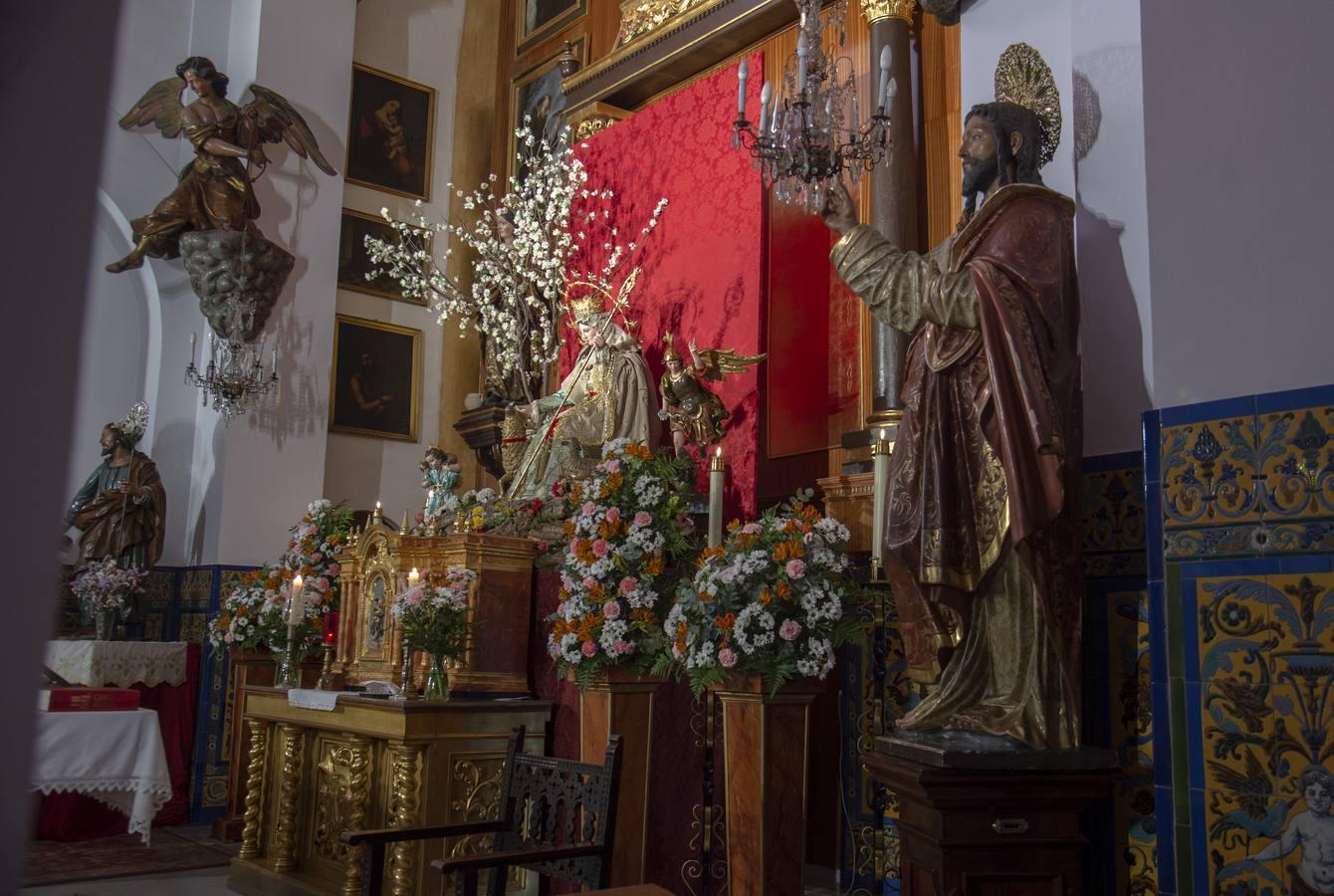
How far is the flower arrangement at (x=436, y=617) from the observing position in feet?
18.1

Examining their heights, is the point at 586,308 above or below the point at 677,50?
below

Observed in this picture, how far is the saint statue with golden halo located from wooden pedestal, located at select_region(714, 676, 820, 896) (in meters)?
3.36

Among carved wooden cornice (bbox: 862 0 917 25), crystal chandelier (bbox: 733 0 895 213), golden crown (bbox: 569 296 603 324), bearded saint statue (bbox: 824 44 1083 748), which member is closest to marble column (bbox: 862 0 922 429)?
carved wooden cornice (bbox: 862 0 917 25)

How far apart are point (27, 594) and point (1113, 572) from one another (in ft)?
11.3

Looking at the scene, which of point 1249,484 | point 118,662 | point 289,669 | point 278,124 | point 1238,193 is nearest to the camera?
point 1249,484

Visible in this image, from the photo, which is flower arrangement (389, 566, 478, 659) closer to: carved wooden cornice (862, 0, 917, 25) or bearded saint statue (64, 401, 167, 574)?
bearded saint statue (64, 401, 167, 574)

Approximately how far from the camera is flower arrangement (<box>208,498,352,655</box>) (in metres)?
7.54

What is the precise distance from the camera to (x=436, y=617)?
5.56 meters

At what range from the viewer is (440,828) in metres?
3.74

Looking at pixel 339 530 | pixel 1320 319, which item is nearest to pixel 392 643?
pixel 339 530

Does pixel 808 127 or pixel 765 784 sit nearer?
pixel 765 784

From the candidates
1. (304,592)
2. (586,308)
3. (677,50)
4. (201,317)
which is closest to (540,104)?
(677,50)

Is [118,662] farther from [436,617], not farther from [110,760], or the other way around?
[436,617]

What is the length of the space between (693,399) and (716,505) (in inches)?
95.7
